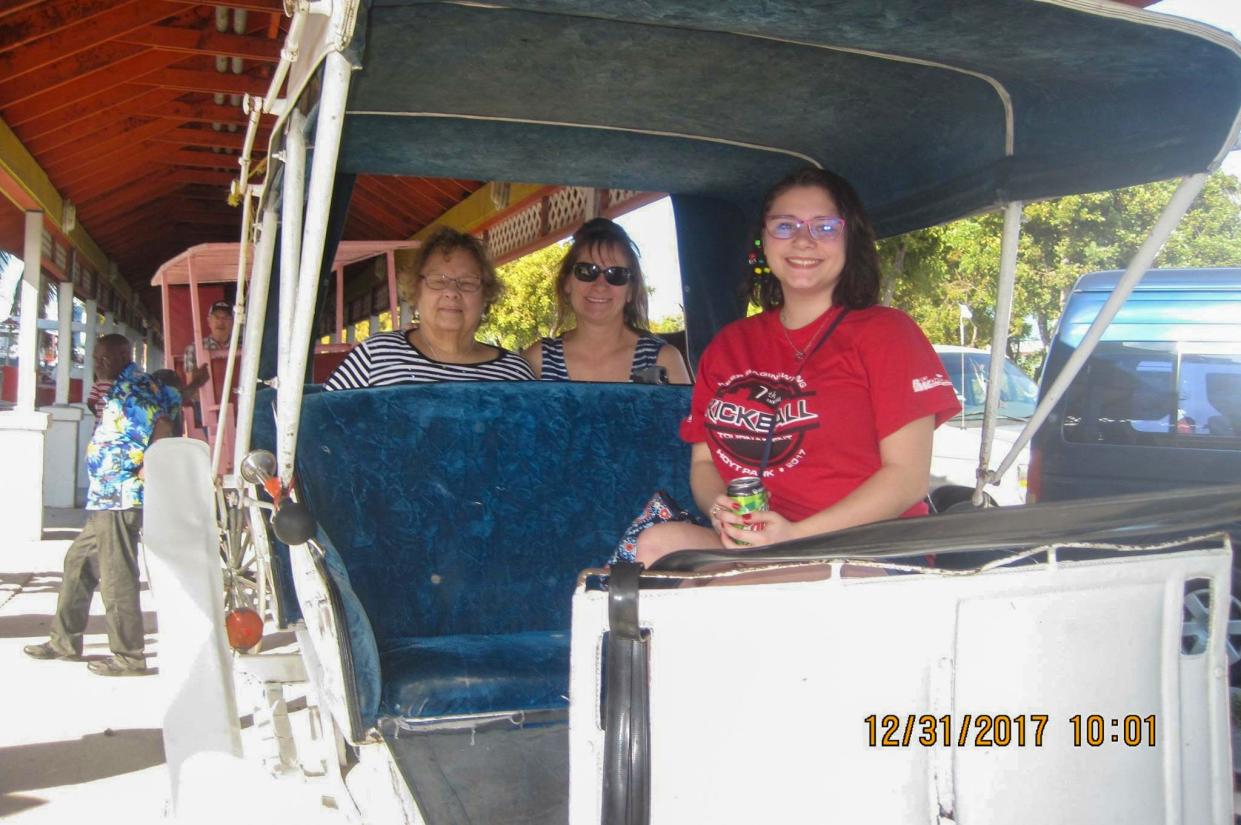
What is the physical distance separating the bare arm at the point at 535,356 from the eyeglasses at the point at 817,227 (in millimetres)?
1656

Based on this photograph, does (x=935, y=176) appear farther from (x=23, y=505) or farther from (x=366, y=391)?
(x=23, y=505)

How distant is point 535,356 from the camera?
4.12 meters

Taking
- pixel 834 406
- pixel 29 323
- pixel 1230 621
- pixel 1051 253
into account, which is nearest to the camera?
pixel 834 406

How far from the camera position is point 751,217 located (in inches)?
158

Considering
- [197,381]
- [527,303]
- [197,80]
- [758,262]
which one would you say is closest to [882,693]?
[758,262]

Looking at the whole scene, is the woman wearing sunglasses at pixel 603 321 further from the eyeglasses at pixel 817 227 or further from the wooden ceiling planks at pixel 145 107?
the wooden ceiling planks at pixel 145 107

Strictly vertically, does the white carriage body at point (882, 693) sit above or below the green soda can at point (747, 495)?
below

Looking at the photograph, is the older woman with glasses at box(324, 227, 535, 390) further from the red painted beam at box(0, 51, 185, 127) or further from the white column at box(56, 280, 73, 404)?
the white column at box(56, 280, 73, 404)

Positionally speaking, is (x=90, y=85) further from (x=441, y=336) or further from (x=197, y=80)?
(x=441, y=336)

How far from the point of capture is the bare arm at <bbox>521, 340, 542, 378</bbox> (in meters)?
4.08

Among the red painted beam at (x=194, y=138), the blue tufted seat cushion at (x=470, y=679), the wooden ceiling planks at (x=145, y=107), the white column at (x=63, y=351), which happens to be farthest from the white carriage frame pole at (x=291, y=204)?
the white column at (x=63, y=351)

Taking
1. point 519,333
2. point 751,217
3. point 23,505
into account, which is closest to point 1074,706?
point 751,217

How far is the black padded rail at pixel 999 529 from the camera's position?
1775 millimetres
